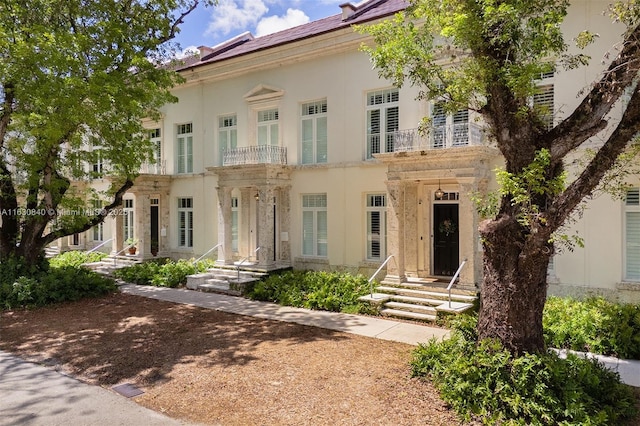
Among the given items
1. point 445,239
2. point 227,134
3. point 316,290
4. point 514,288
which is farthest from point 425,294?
point 227,134

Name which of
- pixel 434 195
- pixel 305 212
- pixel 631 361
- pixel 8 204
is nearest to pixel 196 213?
pixel 305 212

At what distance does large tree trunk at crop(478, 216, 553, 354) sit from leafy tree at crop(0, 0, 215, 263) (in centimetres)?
975

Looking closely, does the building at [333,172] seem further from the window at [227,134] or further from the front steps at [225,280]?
the front steps at [225,280]

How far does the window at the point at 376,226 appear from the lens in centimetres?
1359

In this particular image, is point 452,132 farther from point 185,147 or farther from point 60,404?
point 185,147

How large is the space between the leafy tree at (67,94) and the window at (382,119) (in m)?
6.33

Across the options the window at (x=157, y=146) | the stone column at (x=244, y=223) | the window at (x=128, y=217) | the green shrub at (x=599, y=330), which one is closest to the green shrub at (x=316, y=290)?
the stone column at (x=244, y=223)

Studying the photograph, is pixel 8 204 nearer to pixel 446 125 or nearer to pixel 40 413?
pixel 40 413

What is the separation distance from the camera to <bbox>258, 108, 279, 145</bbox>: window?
15848 mm

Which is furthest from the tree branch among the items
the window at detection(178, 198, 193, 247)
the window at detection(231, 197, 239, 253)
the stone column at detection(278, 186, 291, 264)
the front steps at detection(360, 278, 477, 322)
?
the window at detection(178, 198, 193, 247)

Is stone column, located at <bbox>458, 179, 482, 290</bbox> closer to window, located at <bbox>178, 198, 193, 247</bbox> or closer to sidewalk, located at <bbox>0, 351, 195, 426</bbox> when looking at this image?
sidewalk, located at <bbox>0, 351, 195, 426</bbox>

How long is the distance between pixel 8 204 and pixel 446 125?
13547mm

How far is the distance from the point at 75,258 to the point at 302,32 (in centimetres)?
1437

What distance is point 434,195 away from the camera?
13039 mm
